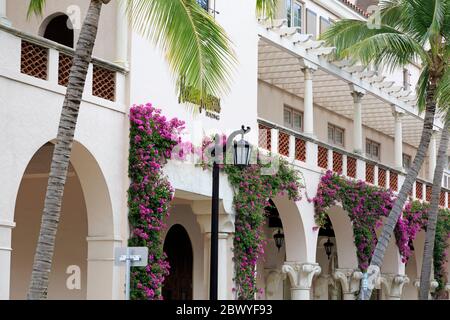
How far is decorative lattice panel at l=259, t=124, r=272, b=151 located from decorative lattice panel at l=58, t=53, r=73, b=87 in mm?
7658

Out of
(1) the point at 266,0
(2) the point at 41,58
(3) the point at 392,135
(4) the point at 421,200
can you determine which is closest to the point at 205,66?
(1) the point at 266,0

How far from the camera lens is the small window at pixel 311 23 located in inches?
1180

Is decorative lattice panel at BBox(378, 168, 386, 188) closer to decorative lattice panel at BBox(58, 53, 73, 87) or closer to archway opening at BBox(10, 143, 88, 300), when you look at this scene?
archway opening at BBox(10, 143, 88, 300)

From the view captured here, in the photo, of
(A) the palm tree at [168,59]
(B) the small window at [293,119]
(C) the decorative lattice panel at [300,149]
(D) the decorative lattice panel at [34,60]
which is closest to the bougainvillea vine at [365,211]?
(C) the decorative lattice panel at [300,149]

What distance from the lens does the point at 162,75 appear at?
2064cm

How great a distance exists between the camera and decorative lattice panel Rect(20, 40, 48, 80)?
17.2m

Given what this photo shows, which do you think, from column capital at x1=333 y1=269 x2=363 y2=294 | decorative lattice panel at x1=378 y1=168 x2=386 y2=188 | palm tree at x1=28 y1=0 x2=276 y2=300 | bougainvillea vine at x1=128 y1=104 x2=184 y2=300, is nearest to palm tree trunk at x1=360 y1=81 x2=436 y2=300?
column capital at x1=333 y1=269 x2=363 y2=294

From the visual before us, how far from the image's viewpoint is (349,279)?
94.8 ft

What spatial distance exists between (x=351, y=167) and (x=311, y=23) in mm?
4415

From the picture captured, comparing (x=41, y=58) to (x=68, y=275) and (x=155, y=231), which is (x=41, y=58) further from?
(x=68, y=275)

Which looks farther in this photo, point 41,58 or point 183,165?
point 183,165

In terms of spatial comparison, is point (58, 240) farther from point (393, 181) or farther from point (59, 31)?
point (393, 181)

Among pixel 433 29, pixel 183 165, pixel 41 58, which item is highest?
pixel 433 29

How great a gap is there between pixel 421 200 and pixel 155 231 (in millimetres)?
17288
